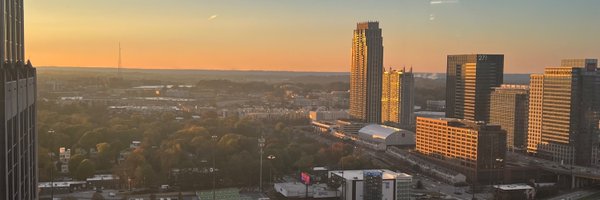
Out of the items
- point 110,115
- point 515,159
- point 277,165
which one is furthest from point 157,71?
point 515,159

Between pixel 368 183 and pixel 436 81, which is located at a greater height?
pixel 436 81

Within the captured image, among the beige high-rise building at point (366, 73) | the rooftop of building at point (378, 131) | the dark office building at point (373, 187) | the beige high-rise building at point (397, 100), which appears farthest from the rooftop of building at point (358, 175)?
the beige high-rise building at point (366, 73)

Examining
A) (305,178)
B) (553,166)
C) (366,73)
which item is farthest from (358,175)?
(366,73)

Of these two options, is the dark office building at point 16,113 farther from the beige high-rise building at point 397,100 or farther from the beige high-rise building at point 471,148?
the beige high-rise building at point 397,100

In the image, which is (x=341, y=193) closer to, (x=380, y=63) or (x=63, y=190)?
(x=63, y=190)

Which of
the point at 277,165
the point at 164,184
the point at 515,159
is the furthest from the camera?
the point at 515,159
